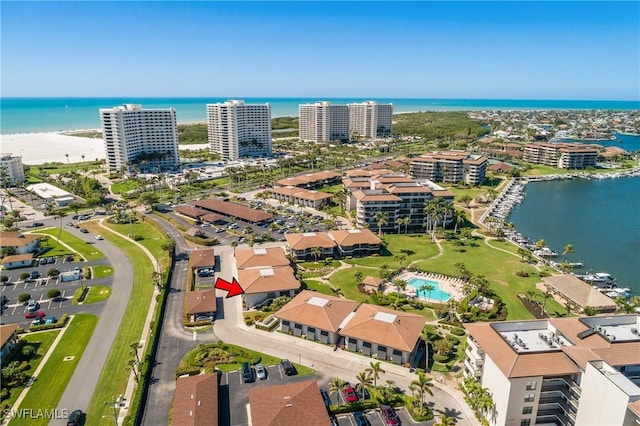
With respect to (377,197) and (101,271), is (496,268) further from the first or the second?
(101,271)

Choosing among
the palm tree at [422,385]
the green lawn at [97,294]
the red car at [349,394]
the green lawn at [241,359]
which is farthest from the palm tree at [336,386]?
the green lawn at [97,294]

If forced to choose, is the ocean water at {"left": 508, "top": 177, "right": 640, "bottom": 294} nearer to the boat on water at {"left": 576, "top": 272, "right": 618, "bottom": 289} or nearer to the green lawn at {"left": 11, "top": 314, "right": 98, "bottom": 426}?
the boat on water at {"left": 576, "top": 272, "right": 618, "bottom": 289}

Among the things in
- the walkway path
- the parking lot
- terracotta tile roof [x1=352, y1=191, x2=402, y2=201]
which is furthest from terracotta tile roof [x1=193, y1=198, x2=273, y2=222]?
the walkway path

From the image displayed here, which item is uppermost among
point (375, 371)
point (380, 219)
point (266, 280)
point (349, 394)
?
point (380, 219)

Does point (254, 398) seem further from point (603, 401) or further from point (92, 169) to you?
point (92, 169)

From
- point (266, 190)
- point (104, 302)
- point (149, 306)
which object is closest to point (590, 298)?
point (149, 306)

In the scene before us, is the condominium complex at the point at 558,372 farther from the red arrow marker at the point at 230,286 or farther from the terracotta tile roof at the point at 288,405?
the red arrow marker at the point at 230,286

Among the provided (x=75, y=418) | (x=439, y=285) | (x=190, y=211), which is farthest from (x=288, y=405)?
(x=190, y=211)
